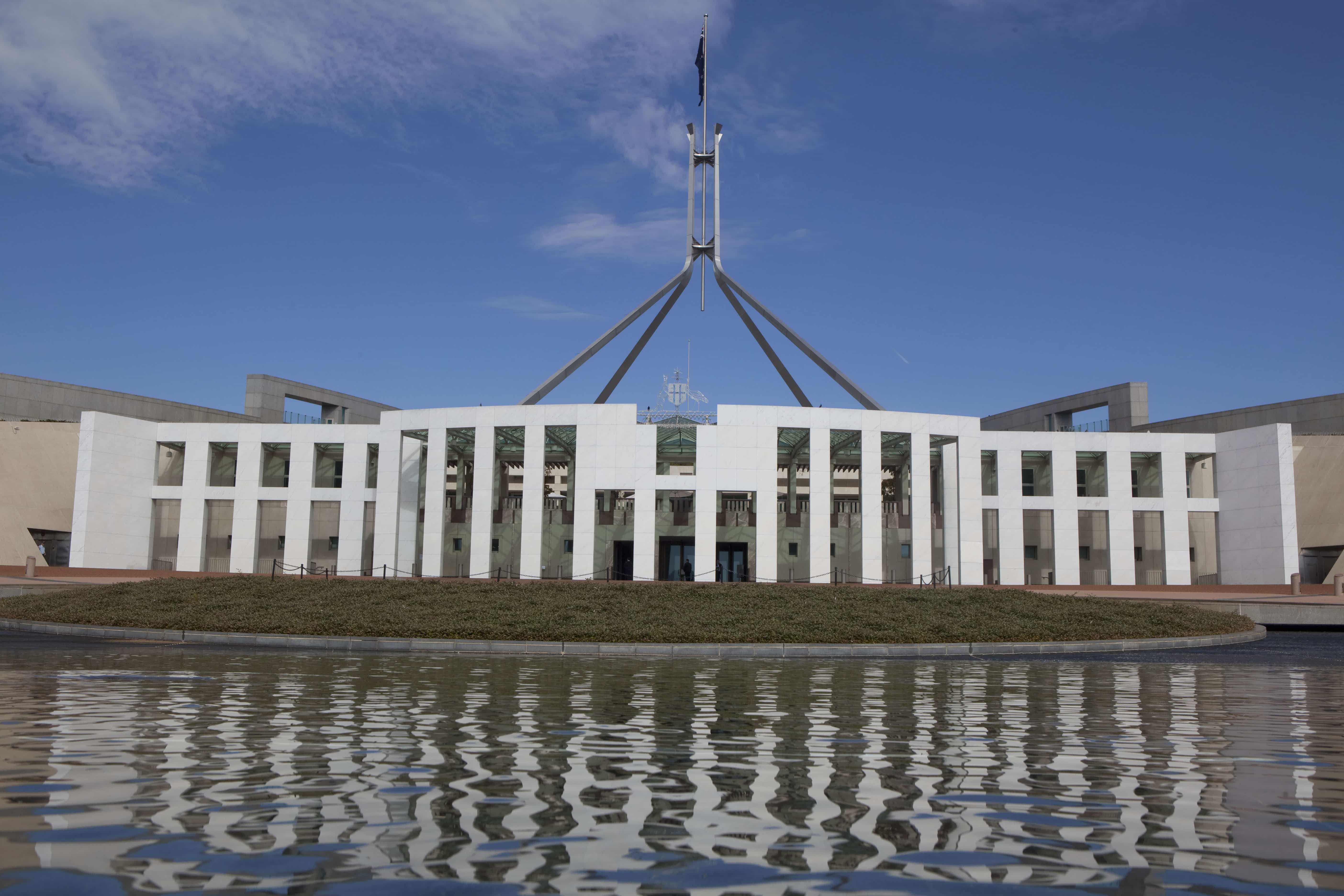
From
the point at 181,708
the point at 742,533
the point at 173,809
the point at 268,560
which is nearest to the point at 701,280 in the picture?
the point at 742,533

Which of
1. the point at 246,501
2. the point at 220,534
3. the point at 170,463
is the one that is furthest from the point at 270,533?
the point at 170,463

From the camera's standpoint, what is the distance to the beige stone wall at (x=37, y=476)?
4694 centimetres

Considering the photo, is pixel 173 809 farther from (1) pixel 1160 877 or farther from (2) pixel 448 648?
(2) pixel 448 648

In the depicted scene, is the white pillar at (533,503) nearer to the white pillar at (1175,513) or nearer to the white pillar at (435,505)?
the white pillar at (435,505)

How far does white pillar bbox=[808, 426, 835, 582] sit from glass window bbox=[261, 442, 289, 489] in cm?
2490

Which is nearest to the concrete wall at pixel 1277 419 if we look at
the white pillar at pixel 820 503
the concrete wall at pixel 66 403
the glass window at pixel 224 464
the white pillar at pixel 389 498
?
the white pillar at pixel 820 503

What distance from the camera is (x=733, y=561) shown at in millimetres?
45406

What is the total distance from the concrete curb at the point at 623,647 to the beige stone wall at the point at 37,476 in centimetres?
3327

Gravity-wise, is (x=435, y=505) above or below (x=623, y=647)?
above

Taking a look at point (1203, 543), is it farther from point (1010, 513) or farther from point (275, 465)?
point (275, 465)

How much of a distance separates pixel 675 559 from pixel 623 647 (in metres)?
31.4

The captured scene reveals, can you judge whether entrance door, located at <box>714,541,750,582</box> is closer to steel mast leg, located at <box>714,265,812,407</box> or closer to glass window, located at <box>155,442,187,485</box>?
steel mast leg, located at <box>714,265,812,407</box>

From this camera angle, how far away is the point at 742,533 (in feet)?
145

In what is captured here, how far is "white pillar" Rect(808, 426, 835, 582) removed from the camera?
40.1 meters
